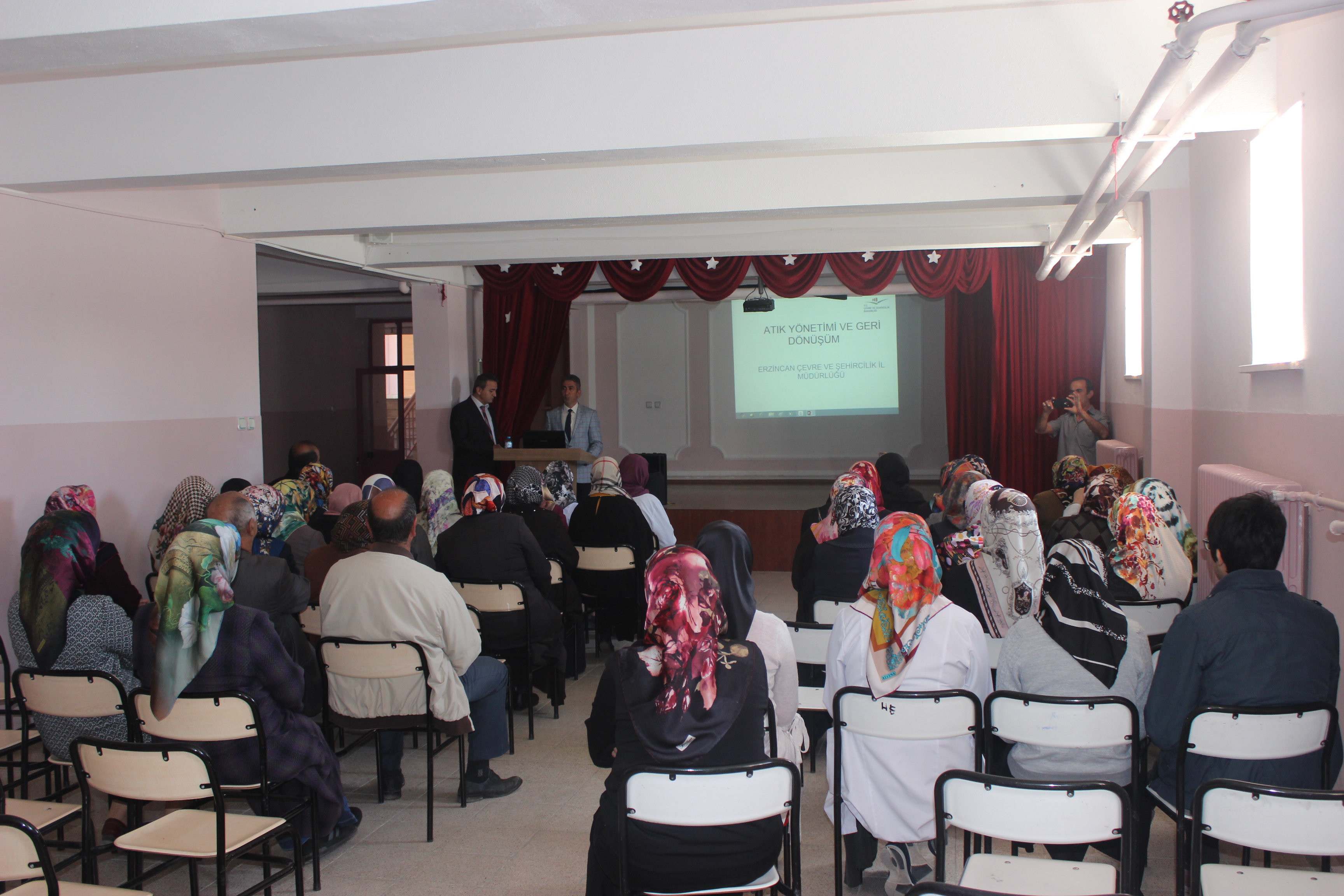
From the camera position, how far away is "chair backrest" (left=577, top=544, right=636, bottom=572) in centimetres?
481

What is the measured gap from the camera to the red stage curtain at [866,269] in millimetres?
7148

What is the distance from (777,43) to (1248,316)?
2.51m

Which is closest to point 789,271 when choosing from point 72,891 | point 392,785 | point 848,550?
point 848,550

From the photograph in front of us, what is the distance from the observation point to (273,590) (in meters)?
3.21

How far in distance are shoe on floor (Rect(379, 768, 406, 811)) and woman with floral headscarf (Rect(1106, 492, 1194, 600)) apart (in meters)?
2.84

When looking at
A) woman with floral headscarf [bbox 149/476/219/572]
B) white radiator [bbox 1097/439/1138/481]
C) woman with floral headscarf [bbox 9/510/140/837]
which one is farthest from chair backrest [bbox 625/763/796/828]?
white radiator [bbox 1097/439/1138/481]

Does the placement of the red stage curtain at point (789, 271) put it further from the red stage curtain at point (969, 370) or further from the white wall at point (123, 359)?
the white wall at point (123, 359)

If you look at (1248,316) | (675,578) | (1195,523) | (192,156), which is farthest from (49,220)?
(1195,523)

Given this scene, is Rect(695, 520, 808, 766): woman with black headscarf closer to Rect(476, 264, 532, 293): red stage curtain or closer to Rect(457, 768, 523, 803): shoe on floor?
Rect(457, 768, 523, 803): shoe on floor

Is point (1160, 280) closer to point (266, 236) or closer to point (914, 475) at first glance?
point (914, 475)

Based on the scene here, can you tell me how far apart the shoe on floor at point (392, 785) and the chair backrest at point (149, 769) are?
46.3 inches

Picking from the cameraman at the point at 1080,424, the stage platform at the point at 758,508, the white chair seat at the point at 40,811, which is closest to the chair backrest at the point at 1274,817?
the white chair seat at the point at 40,811

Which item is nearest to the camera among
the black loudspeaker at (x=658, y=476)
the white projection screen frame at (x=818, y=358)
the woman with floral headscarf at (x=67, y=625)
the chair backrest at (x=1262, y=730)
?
the chair backrest at (x=1262, y=730)

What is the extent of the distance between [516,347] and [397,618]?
229 inches
